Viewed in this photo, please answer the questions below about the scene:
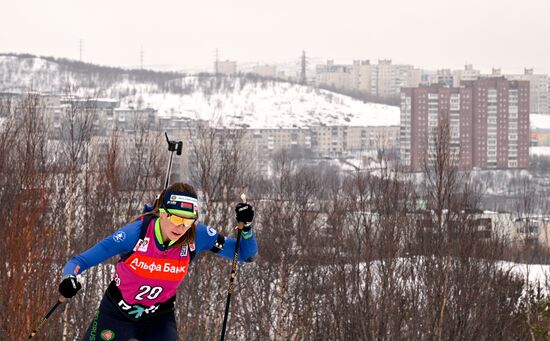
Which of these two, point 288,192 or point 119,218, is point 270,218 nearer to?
point 288,192

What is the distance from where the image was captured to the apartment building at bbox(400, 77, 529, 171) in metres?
122

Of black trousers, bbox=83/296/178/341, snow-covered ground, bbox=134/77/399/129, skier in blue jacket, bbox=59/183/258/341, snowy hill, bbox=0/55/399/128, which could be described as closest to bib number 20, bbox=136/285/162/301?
skier in blue jacket, bbox=59/183/258/341

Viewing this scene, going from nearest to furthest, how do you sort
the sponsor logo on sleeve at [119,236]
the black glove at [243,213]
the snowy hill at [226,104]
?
the sponsor logo on sleeve at [119,236] < the black glove at [243,213] < the snowy hill at [226,104]

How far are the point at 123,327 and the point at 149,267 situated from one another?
1.04ft

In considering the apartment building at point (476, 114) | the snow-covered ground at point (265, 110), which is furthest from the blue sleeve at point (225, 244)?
the snow-covered ground at point (265, 110)

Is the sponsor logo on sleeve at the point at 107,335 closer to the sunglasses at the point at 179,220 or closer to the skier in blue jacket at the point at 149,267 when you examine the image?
the skier in blue jacket at the point at 149,267

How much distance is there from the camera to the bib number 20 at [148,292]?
4.52 metres

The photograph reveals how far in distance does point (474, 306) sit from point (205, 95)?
17421cm

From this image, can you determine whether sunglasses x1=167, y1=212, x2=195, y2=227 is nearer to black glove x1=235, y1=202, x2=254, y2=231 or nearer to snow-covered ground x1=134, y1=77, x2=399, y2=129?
black glove x1=235, y1=202, x2=254, y2=231

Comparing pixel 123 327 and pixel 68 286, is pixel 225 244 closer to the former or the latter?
pixel 123 327

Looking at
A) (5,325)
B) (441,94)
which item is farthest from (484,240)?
(441,94)

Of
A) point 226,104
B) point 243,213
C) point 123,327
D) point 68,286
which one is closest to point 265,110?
point 226,104

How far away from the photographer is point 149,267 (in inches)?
177

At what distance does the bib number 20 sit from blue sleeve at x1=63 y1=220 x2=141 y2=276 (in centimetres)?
20
